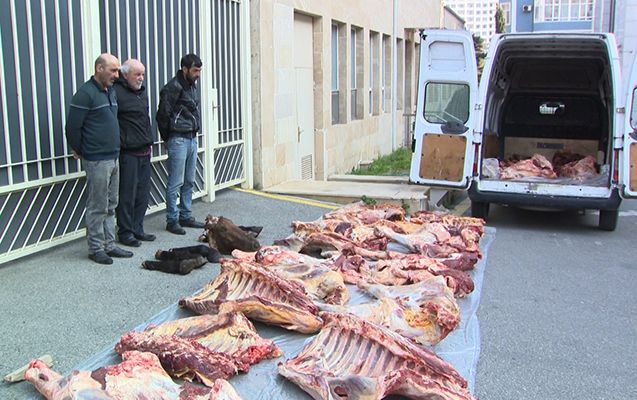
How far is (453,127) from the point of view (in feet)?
32.3

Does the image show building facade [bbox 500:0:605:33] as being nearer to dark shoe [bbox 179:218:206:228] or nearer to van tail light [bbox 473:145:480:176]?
van tail light [bbox 473:145:480:176]

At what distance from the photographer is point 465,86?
982 cm

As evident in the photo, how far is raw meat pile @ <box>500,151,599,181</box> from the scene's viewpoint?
10.8m

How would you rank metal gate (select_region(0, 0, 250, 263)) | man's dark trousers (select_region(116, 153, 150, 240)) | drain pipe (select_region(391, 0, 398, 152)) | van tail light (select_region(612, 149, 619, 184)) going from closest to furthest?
metal gate (select_region(0, 0, 250, 263))
man's dark trousers (select_region(116, 153, 150, 240))
van tail light (select_region(612, 149, 619, 184))
drain pipe (select_region(391, 0, 398, 152))

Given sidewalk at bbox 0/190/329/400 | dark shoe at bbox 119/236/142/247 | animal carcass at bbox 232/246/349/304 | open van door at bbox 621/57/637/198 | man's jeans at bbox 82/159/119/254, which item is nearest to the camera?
sidewalk at bbox 0/190/329/400

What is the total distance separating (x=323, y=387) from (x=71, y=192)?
3925 millimetres

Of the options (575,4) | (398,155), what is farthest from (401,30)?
(575,4)

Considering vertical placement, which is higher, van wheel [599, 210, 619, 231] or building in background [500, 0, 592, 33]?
building in background [500, 0, 592, 33]

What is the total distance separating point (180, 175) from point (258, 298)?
10.5 feet

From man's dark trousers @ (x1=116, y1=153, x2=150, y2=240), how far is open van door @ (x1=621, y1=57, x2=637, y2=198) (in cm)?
592

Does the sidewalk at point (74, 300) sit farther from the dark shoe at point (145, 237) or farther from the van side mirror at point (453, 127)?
the van side mirror at point (453, 127)

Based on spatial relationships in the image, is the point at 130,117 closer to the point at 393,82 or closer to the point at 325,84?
the point at 325,84

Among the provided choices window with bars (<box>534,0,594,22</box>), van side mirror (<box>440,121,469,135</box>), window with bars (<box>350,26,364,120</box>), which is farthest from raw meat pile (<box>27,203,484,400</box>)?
window with bars (<box>534,0,594,22</box>)

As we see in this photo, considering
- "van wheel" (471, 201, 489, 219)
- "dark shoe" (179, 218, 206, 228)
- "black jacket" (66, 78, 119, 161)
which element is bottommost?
"van wheel" (471, 201, 489, 219)
